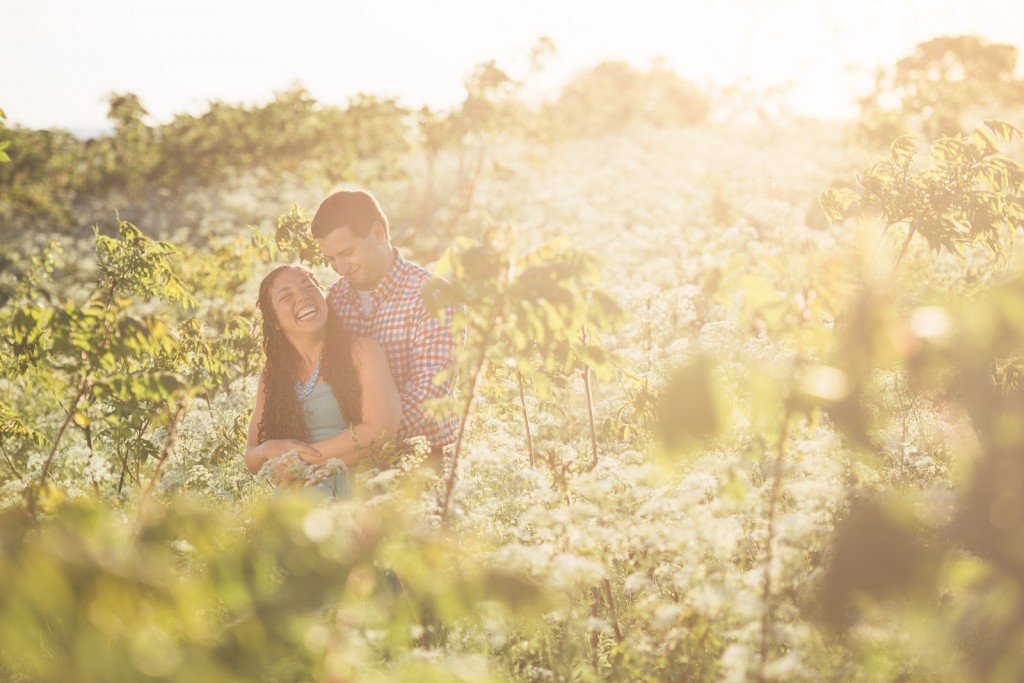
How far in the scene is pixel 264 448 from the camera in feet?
11.9

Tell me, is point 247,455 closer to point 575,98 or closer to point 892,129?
point 892,129

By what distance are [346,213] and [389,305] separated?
21.7 inches

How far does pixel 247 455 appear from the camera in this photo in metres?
3.71

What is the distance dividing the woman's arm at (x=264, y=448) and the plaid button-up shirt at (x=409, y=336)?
0.47 metres

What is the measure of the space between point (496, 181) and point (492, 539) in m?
17.2

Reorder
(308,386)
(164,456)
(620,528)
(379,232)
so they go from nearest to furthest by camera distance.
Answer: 1. (620,528)
2. (164,456)
3. (308,386)
4. (379,232)

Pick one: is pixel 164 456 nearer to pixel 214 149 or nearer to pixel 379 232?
pixel 379 232

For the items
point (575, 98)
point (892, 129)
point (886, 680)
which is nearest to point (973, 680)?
point (886, 680)

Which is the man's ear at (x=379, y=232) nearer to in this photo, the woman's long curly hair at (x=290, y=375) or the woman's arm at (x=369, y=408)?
the woman's long curly hair at (x=290, y=375)

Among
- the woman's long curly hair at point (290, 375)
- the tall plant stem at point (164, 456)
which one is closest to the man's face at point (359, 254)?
the woman's long curly hair at point (290, 375)

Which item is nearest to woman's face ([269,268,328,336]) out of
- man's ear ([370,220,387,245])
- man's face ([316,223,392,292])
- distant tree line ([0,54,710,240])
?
man's face ([316,223,392,292])

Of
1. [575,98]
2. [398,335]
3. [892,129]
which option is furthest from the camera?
[575,98]

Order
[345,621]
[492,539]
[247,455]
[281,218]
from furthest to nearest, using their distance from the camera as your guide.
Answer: [281,218] < [247,455] < [492,539] < [345,621]

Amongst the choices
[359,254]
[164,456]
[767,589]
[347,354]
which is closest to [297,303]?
[347,354]
